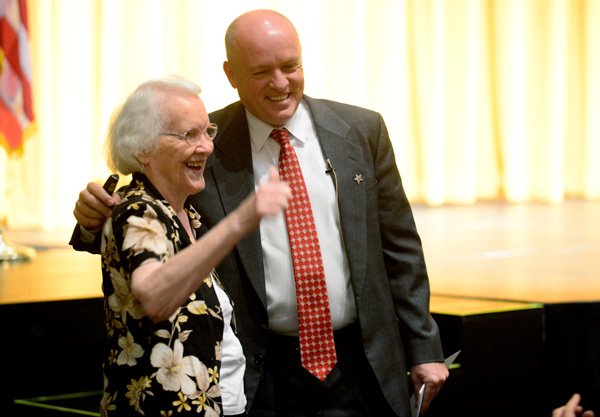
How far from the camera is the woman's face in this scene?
6.90 feet

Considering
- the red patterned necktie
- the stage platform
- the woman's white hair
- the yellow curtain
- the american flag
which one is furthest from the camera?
the yellow curtain

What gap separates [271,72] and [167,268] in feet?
2.84

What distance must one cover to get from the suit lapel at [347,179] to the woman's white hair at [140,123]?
1.89 feet

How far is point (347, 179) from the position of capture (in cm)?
259

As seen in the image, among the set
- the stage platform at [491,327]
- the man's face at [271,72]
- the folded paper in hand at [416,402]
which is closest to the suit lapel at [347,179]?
the man's face at [271,72]

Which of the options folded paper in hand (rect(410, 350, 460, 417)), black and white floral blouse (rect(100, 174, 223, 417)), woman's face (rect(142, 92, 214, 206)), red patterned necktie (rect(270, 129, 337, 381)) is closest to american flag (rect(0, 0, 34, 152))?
red patterned necktie (rect(270, 129, 337, 381))

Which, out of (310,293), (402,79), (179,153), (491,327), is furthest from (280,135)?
(402,79)

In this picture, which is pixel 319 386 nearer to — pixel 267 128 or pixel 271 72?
pixel 267 128

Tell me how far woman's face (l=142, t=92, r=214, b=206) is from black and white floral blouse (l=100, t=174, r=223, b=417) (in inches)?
4.0

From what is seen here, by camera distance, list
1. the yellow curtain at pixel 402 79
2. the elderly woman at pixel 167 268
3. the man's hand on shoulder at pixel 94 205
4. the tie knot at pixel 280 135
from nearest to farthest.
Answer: the elderly woman at pixel 167 268 → the man's hand on shoulder at pixel 94 205 → the tie knot at pixel 280 135 → the yellow curtain at pixel 402 79

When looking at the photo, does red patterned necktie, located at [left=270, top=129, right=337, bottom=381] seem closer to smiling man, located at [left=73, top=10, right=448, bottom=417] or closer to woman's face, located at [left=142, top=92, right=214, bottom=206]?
smiling man, located at [left=73, top=10, right=448, bottom=417]

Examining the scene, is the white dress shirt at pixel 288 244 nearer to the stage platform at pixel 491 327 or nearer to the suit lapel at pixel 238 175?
the suit lapel at pixel 238 175

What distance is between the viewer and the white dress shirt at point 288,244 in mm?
2539

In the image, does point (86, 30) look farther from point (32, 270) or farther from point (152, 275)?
point (152, 275)
